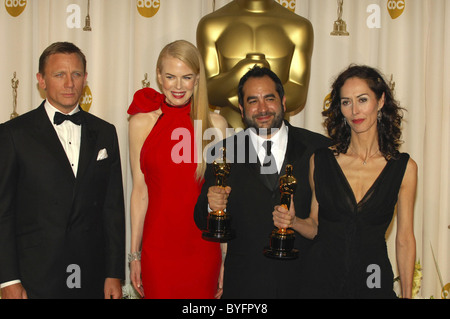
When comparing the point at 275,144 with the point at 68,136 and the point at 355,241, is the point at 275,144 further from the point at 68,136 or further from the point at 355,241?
the point at 68,136

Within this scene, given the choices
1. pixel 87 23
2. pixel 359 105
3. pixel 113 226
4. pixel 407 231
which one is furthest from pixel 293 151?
pixel 87 23

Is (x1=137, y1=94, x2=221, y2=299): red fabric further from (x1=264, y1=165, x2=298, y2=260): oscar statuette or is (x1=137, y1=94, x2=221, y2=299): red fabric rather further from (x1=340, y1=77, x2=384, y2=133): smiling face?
(x1=340, y1=77, x2=384, y2=133): smiling face

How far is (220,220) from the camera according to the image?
229 centimetres

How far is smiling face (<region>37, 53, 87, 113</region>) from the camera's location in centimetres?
245

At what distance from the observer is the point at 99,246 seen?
8.31 ft

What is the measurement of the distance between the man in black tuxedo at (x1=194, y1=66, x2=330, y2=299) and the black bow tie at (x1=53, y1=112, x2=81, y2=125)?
2.26 feet

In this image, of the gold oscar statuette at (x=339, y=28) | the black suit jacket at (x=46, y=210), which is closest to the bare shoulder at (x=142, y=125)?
the black suit jacket at (x=46, y=210)

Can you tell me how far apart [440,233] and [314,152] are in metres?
2.18

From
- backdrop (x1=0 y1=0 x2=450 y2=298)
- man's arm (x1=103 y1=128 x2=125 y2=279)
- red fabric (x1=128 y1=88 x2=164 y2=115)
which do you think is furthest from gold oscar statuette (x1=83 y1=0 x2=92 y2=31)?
man's arm (x1=103 y1=128 x2=125 y2=279)

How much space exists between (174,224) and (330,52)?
211 centimetres

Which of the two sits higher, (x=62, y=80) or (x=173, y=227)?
(x=62, y=80)

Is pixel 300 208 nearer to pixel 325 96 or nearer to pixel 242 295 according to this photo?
pixel 242 295

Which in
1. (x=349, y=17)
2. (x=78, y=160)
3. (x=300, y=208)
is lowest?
(x=300, y=208)

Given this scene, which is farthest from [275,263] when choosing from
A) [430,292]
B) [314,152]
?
[430,292]
